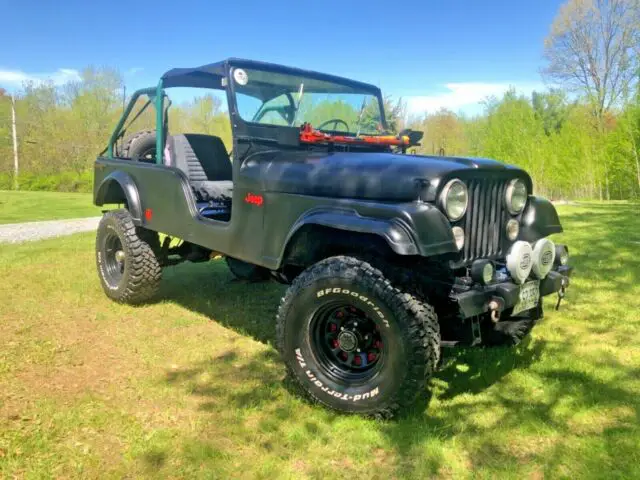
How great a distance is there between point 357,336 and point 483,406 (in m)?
0.86

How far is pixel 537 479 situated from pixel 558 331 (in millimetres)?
2254

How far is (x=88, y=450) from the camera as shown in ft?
8.89

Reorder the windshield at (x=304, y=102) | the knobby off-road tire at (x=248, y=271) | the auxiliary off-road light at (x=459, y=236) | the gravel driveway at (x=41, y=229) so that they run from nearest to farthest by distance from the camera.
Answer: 1. the auxiliary off-road light at (x=459, y=236)
2. the windshield at (x=304, y=102)
3. the knobby off-road tire at (x=248, y=271)
4. the gravel driveway at (x=41, y=229)

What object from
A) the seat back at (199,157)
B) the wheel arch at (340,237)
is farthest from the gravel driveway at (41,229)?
the wheel arch at (340,237)

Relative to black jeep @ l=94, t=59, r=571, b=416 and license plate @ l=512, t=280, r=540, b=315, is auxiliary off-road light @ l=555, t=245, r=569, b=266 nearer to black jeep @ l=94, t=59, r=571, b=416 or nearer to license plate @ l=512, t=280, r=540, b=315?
black jeep @ l=94, t=59, r=571, b=416

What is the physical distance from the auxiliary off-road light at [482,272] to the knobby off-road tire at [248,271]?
8.95 feet

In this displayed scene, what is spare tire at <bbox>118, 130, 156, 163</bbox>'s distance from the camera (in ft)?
18.0

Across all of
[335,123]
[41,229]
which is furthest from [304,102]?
[41,229]

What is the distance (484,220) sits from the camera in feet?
11.1

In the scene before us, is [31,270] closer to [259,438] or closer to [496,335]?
[259,438]

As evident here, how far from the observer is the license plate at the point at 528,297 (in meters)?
3.14

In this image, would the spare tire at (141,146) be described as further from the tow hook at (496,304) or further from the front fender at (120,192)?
the tow hook at (496,304)

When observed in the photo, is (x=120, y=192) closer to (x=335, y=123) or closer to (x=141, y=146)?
(x=141, y=146)

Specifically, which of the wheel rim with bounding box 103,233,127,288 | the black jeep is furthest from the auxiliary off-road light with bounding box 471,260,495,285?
the wheel rim with bounding box 103,233,127,288
